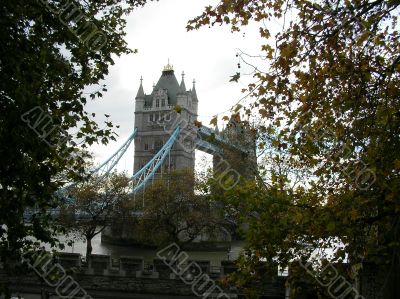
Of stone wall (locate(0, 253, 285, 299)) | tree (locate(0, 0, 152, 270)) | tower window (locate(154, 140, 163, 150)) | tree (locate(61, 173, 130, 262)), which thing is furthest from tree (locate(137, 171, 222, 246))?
tower window (locate(154, 140, 163, 150))

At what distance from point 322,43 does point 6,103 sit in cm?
411

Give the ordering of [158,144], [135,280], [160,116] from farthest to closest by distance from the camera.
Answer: [158,144]
[160,116]
[135,280]

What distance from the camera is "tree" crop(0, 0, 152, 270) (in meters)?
5.58

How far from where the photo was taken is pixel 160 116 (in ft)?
279

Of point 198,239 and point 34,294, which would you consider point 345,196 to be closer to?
point 34,294

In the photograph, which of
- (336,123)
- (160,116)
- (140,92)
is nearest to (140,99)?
(140,92)

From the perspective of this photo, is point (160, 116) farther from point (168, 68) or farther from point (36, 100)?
point (36, 100)

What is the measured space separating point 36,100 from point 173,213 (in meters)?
26.7

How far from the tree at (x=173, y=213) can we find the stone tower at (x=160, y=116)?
49167mm

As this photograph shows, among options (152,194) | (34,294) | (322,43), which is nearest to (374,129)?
(322,43)

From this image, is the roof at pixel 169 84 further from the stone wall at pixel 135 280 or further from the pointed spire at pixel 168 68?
the stone wall at pixel 135 280

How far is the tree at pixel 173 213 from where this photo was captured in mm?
31578

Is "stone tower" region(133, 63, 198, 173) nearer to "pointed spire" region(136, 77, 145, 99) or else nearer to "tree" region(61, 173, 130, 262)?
"pointed spire" region(136, 77, 145, 99)

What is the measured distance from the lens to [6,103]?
5.72 m
